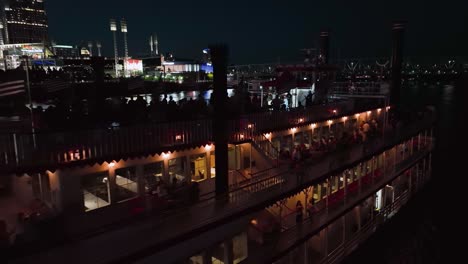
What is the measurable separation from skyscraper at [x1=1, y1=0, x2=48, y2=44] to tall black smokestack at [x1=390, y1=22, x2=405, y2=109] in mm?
129077

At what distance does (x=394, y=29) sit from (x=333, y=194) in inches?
818

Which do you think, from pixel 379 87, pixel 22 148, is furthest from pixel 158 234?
pixel 379 87

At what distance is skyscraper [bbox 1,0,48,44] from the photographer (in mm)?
130250

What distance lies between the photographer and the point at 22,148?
331 inches

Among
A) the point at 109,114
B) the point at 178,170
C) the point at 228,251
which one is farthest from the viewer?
the point at 109,114

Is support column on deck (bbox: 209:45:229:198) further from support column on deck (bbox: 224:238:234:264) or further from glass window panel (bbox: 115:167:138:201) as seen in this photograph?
glass window panel (bbox: 115:167:138:201)

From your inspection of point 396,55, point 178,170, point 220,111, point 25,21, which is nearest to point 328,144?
point 220,111

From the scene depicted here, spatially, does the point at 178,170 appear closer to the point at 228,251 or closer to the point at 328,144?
the point at 228,251

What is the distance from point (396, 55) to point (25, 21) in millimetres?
143120

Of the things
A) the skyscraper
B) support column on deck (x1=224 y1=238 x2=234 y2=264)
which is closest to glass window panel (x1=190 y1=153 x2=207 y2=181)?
support column on deck (x1=224 y1=238 x2=234 y2=264)

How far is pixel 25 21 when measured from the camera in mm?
134500

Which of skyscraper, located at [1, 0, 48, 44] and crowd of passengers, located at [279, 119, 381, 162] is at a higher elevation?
skyscraper, located at [1, 0, 48, 44]

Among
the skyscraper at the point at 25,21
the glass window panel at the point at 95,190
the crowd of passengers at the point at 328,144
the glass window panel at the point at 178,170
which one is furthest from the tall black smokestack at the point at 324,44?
the skyscraper at the point at 25,21

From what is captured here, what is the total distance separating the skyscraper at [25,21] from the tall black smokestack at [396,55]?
129m
